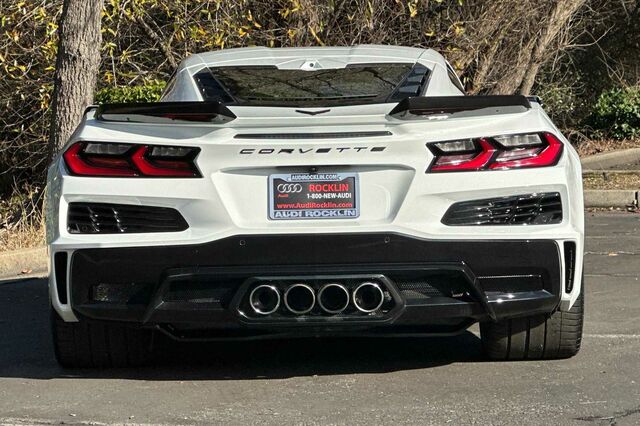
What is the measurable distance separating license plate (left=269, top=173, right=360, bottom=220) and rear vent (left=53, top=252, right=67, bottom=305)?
2.93 ft

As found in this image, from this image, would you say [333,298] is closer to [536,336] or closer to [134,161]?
[134,161]

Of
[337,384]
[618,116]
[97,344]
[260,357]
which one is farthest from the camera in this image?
[618,116]

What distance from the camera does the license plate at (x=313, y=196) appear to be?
15.8ft

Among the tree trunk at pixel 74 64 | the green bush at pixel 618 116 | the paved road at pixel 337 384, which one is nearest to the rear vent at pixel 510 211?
the paved road at pixel 337 384

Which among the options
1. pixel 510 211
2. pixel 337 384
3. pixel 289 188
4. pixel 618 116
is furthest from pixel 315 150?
pixel 618 116

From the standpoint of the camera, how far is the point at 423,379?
5.27 meters

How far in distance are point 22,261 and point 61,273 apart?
435 centimetres

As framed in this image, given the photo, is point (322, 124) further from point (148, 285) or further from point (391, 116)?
point (148, 285)

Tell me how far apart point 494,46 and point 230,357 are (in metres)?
9.89

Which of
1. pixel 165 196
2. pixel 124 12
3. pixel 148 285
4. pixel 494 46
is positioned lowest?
pixel 494 46

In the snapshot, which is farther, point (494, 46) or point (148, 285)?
point (494, 46)

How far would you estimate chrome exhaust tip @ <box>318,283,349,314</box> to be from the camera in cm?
483

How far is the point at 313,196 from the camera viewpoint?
15.8ft

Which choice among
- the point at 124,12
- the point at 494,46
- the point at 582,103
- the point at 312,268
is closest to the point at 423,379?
the point at 312,268
